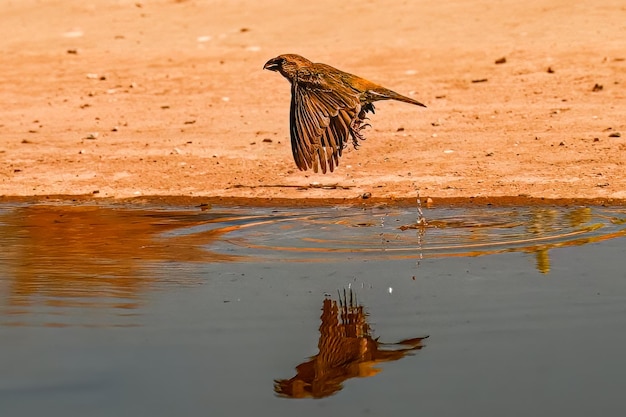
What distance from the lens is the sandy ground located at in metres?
10.3

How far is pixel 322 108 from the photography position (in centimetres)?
759

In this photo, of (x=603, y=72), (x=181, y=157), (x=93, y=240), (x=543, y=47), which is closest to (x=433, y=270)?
(x=93, y=240)

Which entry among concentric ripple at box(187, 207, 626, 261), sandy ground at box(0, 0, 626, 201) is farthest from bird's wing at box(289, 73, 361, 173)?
sandy ground at box(0, 0, 626, 201)

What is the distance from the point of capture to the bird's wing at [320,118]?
24.1 feet

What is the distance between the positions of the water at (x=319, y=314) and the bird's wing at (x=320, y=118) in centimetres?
55

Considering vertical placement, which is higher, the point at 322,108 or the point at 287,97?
the point at 287,97

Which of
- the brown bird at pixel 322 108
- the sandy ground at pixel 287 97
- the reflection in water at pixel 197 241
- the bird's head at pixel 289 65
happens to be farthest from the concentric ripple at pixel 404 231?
the bird's head at pixel 289 65

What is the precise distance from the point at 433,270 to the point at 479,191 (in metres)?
2.79

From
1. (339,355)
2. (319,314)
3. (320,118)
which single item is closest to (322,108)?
(320,118)

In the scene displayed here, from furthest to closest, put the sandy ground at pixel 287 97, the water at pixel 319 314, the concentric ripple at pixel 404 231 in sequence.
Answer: the sandy ground at pixel 287 97 < the concentric ripple at pixel 404 231 < the water at pixel 319 314

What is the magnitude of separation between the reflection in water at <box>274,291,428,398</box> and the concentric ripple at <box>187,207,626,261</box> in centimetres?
133

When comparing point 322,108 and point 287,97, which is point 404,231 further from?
point 287,97

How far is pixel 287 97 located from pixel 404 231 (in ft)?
16.8

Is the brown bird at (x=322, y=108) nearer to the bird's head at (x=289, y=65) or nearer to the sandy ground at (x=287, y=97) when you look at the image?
the bird's head at (x=289, y=65)
